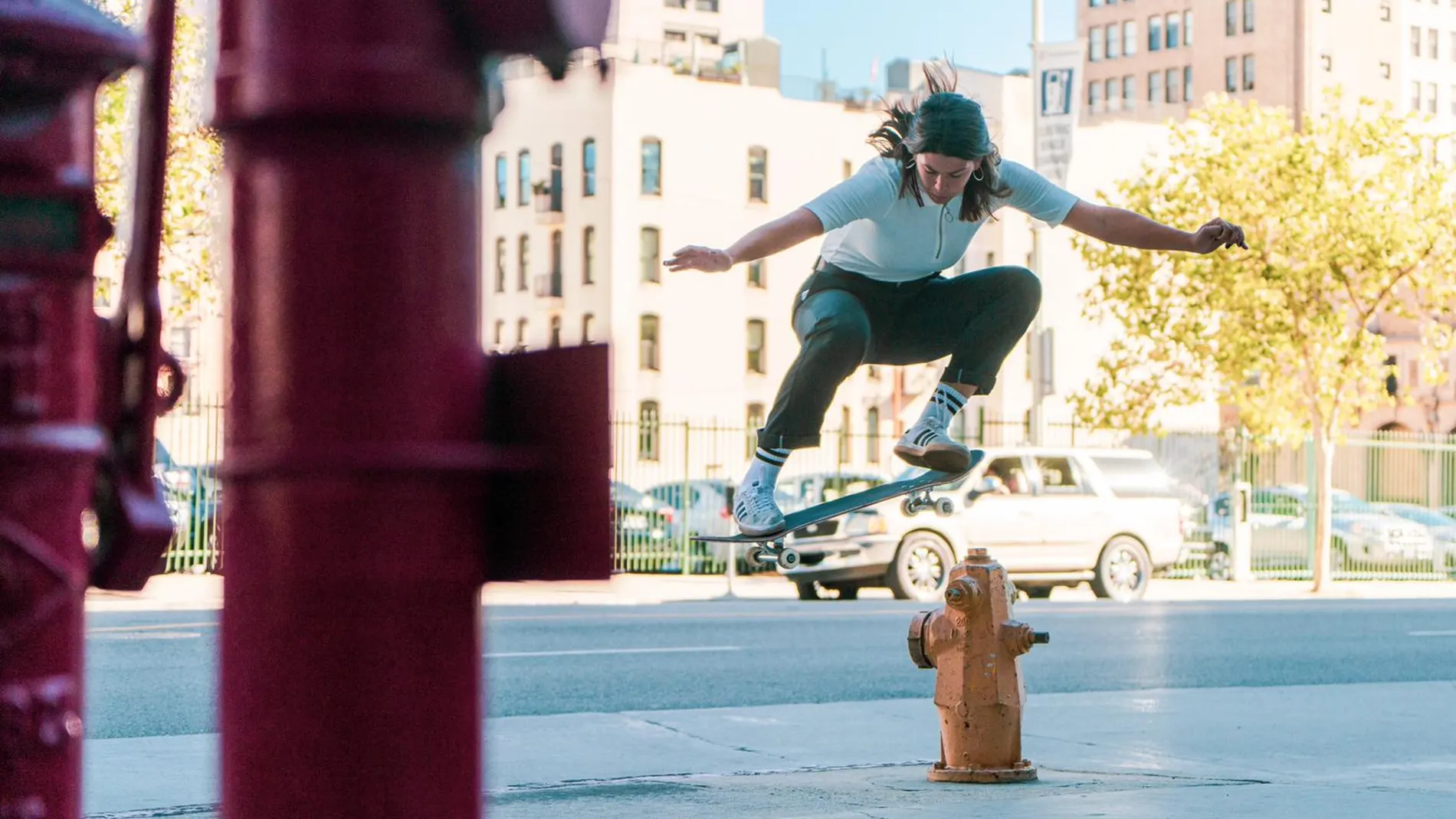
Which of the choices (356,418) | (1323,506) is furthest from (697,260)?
(1323,506)

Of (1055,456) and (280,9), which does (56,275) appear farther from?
(1055,456)

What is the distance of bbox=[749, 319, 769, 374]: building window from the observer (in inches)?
2167

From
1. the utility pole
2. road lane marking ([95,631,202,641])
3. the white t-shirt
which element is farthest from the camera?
the utility pole

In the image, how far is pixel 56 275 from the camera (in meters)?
2.05

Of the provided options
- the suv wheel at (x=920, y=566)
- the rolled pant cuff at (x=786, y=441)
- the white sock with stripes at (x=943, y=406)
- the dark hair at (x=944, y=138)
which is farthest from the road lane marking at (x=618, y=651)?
the dark hair at (x=944, y=138)

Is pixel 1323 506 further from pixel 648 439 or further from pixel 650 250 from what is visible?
pixel 650 250

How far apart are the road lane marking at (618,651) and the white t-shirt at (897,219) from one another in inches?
343

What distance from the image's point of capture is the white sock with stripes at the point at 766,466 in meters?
5.69

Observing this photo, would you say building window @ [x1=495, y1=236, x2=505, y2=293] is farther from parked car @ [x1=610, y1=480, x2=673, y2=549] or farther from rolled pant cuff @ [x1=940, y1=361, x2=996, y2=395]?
parked car @ [x1=610, y1=480, x2=673, y2=549]

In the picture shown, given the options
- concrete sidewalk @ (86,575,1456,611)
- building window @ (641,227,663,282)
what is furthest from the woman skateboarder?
building window @ (641,227,663,282)

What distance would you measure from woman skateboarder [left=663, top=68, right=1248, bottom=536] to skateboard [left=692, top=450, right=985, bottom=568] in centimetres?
27

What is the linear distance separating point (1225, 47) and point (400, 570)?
3901 inches

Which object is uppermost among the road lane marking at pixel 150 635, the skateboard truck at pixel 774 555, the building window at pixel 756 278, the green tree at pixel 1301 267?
the building window at pixel 756 278

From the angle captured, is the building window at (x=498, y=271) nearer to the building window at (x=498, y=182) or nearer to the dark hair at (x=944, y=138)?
the building window at (x=498, y=182)
